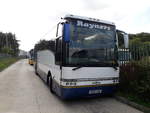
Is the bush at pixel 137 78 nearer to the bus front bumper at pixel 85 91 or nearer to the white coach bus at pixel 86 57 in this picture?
the white coach bus at pixel 86 57

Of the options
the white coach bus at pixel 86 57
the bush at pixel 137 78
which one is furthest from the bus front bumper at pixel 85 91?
the bush at pixel 137 78

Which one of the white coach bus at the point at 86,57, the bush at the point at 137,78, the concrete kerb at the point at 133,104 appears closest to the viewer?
the concrete kerb at the point at 133,104

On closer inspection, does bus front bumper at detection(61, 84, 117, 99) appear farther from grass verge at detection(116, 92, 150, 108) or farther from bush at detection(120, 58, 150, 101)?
bush at detection(120, 58, 150, 101)

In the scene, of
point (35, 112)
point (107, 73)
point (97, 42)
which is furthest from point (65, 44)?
point (35, 112)

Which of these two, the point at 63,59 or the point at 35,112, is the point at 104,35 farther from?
the point at 35,112

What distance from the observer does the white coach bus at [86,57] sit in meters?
4.04

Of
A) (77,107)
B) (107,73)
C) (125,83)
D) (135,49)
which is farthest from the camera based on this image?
(135,49)

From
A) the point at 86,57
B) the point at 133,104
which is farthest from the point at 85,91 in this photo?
the point at 133,104

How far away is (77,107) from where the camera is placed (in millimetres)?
4199

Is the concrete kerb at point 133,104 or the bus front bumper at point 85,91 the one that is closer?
the concrete kerb at point 133,104

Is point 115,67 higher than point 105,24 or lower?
lower

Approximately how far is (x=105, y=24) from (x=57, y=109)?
3.42m

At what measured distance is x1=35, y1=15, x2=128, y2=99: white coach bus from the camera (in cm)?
404

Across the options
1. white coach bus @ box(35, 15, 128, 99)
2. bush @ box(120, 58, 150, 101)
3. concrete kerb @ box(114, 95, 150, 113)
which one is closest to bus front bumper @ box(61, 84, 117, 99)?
white coach bus @ box(35, 15, 128, 99)
